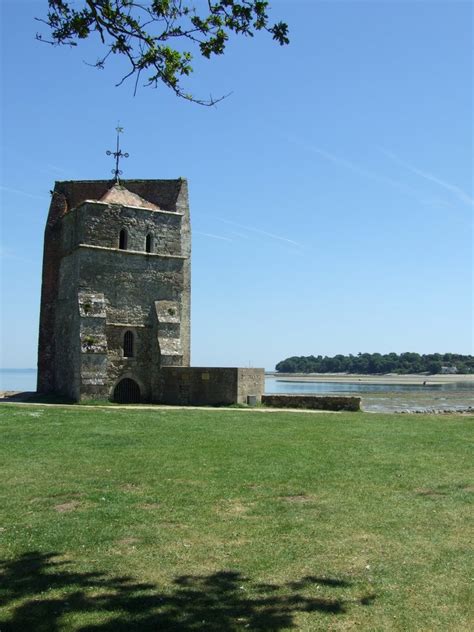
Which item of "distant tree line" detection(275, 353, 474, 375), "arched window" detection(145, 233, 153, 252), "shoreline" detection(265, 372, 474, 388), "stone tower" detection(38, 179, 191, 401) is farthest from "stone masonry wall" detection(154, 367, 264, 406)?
"distant tree line" detection(275, 353, 474, 375)

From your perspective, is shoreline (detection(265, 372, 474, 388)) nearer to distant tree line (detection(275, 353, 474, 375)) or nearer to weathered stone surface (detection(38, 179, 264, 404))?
distant tree line (detection(275, 353, 474, 375))

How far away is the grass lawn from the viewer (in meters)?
5.38

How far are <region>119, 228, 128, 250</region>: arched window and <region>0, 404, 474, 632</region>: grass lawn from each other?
634 inches

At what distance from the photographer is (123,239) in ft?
95.6

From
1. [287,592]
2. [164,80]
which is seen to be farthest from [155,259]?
[287,592]

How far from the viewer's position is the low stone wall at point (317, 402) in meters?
26.0

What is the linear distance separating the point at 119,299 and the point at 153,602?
77.6 ft

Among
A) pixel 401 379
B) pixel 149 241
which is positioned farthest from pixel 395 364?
pixel 149 241

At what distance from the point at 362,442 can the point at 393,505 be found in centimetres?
614

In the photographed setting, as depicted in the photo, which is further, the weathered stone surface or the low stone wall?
the weathered stone surface

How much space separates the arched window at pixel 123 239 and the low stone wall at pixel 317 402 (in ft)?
31.6

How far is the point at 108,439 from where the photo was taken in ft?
47.4

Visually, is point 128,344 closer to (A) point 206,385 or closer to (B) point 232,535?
(A) point 206,385

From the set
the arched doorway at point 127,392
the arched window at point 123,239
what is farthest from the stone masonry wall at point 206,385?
the arched window at point 123,239
